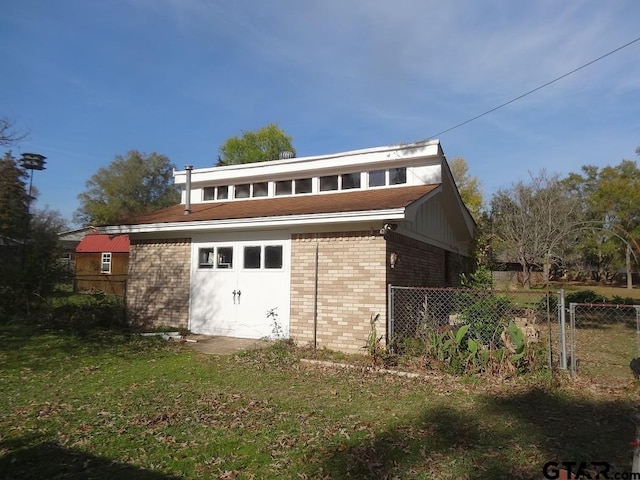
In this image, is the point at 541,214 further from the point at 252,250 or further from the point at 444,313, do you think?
the point at 252,250

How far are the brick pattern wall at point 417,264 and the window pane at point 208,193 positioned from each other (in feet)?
24.4

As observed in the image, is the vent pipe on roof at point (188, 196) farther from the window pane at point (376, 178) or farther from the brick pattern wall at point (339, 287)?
the window pane at point (376, 178)

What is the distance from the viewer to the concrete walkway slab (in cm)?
884

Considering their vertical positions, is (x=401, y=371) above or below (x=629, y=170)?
below

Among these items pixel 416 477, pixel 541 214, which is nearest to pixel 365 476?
pixel 416 477

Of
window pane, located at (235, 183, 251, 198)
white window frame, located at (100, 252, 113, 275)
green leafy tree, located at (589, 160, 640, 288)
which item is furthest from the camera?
green leafy tree, located at (589, 160, 640, 288)

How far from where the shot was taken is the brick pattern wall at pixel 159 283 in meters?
Result: 10.9

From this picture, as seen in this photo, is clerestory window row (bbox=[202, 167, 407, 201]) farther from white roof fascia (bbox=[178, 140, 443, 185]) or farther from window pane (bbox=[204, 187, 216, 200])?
white roof fascia (bbox=[178, 140, 443, 185])

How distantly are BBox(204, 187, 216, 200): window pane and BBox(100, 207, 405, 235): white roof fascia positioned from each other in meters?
3.74

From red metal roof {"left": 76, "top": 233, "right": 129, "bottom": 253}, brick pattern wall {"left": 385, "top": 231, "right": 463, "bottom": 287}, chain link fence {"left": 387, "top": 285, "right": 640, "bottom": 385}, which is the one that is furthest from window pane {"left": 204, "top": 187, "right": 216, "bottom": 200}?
red metal roof {"left": 76, "top": 233, "right": 129, "bottom": 253}

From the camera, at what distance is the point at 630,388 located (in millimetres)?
6125

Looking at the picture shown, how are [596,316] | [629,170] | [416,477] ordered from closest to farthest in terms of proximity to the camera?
[416,477] < [596,316] < [629,170]

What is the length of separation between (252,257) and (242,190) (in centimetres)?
451

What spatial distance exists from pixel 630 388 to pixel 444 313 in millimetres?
4505
